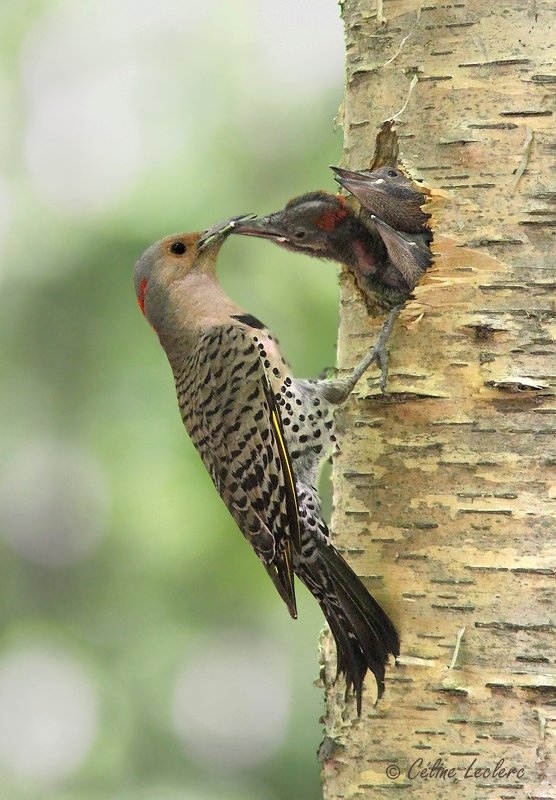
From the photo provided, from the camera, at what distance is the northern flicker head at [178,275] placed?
9.73 feet

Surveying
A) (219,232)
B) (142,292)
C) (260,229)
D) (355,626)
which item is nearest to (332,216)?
(260,229)

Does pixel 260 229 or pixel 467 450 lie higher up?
pixel 260 229

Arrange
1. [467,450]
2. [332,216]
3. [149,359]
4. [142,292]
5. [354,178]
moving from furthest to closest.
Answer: [149,359]
[142,292]
[332,216]
[354,178]
[467,450]

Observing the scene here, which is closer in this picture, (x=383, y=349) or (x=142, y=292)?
(x=383, y=349)

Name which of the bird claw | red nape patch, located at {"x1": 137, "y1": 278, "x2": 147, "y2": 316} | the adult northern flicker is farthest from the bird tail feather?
red nape patch, located at {"x1": 137, "y1": 278, "x2": 147, "y2": 316}

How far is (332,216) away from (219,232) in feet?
1.20

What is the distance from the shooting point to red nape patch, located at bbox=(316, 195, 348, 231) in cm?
271

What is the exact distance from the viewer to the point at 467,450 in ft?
6.48

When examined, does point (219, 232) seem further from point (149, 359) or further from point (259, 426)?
point (149, 359)

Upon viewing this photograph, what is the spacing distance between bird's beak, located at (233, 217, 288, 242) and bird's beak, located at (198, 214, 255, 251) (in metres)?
0.02

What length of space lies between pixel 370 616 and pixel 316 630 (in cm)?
302

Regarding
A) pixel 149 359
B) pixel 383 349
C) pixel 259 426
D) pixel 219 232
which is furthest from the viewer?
pixel 149 359

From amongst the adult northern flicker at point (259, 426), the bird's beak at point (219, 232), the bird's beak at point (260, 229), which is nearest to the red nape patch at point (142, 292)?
the adult northern flicker at point (259, 426)

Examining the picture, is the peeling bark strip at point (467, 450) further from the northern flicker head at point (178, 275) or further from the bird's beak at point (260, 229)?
the northern flicker head at point (178, 275)
